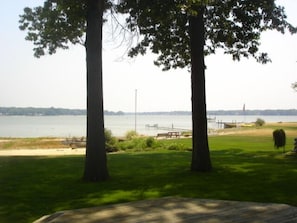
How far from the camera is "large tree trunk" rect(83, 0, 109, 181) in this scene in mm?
11828

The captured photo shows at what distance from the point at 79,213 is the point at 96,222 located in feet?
2.61

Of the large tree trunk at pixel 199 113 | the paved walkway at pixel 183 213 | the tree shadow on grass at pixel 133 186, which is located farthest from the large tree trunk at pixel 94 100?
the paved walkway at pixel 183 213

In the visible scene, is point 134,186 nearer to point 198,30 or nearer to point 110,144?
point 198,30

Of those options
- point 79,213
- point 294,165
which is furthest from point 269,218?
point 294,165

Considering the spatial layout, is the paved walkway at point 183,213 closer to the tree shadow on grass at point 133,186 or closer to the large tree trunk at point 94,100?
the tree shadow on grass at point 133,186

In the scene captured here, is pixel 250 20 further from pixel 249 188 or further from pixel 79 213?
pixel 79 213

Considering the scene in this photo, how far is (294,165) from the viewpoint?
49.7 ft

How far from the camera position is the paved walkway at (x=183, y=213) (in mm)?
6656

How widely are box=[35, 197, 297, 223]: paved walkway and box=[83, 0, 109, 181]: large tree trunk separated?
4077 mm

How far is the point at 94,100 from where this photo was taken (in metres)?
11.8

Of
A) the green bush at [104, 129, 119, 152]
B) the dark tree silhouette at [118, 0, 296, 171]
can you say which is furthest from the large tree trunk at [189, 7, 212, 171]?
the green bush at [104, 129, 119, 152]

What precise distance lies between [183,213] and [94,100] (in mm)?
5604

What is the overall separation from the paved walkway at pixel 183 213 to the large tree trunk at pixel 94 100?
408cm

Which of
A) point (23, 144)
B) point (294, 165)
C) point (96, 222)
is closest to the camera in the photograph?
point (96, 222)
